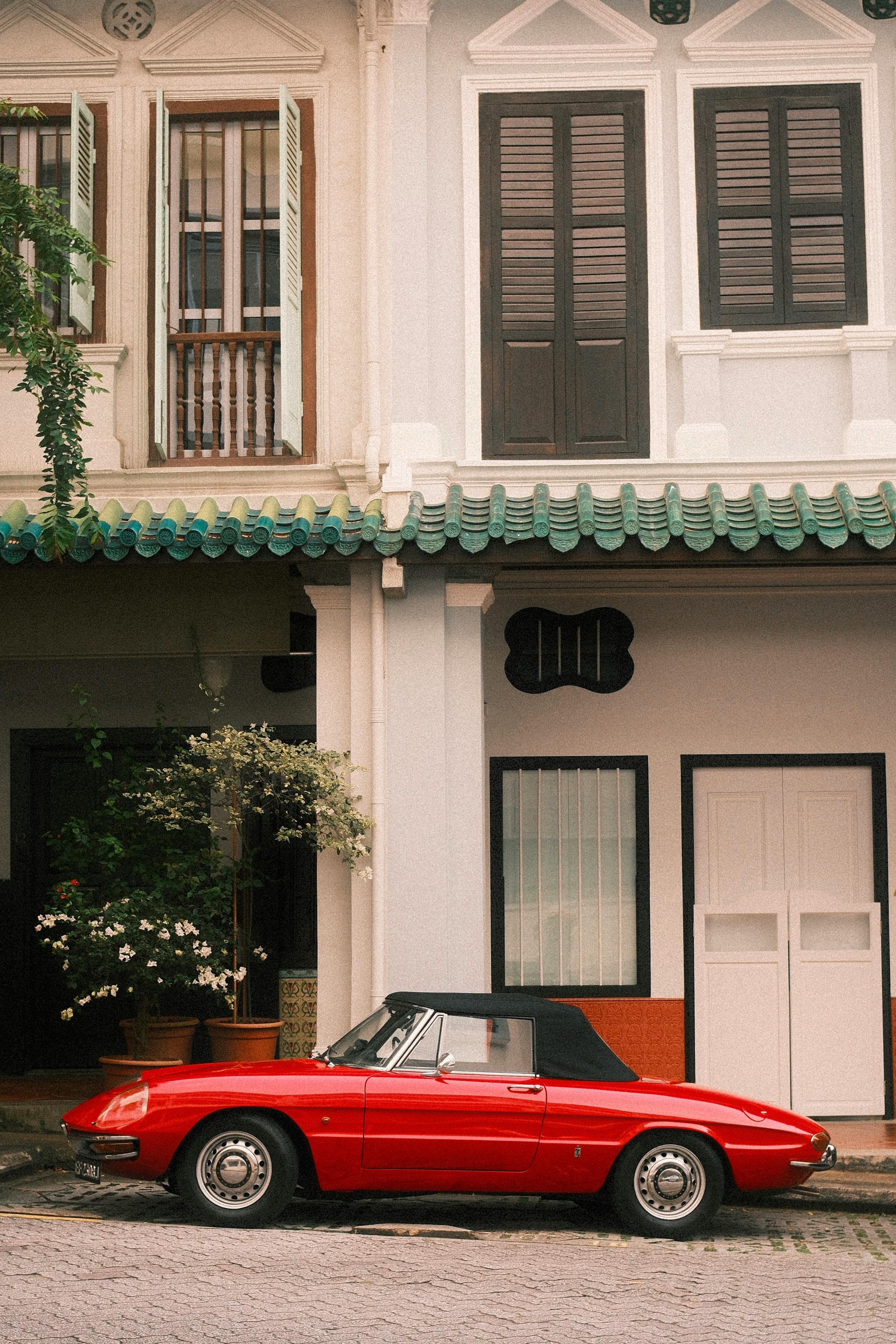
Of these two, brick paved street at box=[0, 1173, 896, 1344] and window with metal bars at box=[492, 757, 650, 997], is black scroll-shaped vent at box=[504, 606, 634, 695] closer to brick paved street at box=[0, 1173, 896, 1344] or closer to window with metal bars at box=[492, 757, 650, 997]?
window with metal bars at box=[492, 757, 650, 997]

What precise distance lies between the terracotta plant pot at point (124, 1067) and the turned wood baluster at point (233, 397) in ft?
13.6

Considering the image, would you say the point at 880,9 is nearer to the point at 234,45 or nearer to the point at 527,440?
the point at 527,440

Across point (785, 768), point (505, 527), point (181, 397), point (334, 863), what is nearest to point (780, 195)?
point (505, 527)

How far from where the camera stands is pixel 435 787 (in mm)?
9602

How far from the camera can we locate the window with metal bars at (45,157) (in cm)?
1069

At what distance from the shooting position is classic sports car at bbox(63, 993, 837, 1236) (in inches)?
294

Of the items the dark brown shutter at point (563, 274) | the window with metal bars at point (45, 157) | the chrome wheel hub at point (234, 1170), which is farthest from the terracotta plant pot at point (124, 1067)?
the window with metal bars at point (45, 157)

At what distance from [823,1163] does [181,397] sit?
6.53 meters

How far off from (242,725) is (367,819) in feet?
7.70

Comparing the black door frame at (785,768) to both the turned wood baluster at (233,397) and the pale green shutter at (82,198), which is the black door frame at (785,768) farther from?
the pale green shutter at (82,198)

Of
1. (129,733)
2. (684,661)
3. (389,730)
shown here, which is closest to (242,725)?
(129,733)

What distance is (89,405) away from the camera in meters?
10.4

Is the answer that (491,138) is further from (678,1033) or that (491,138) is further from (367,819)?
(678,1033)

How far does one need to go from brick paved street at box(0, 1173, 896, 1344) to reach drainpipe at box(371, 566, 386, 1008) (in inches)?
65.3
